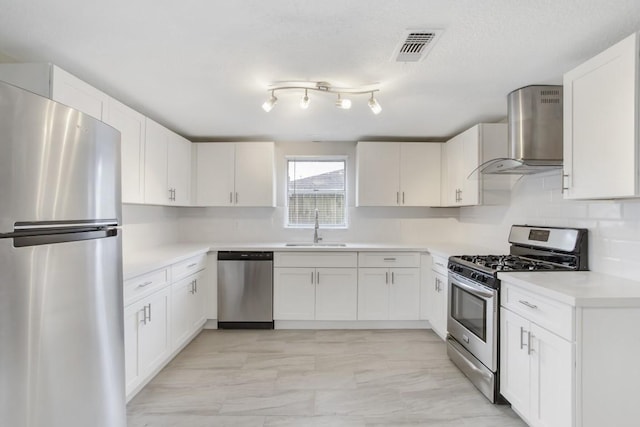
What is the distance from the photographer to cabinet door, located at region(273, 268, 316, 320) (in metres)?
3.65

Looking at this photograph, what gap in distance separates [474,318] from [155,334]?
8.16ft

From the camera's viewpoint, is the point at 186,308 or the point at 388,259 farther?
the point at 388,259

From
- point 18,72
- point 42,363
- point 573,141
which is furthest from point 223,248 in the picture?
point 573,141

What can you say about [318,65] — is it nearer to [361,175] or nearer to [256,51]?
[256,51]

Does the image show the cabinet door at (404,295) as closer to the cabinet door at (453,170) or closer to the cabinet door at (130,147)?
the cabinet door at (453,170)

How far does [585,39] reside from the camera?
1.75 m

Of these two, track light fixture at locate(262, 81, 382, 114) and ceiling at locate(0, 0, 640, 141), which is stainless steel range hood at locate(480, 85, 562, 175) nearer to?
ceiling at locate(0, 0, 640, 141)

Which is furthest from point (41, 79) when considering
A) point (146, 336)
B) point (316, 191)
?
point (316, 191)

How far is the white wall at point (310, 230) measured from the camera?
14.1 feet

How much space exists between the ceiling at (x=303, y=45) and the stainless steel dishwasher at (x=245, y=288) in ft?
5.52

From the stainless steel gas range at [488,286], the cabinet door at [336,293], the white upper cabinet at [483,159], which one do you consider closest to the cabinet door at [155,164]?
the cabinet door at [336,293]

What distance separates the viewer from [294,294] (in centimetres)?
366

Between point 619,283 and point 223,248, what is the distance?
10.9ft

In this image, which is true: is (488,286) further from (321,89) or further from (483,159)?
(321,89)
